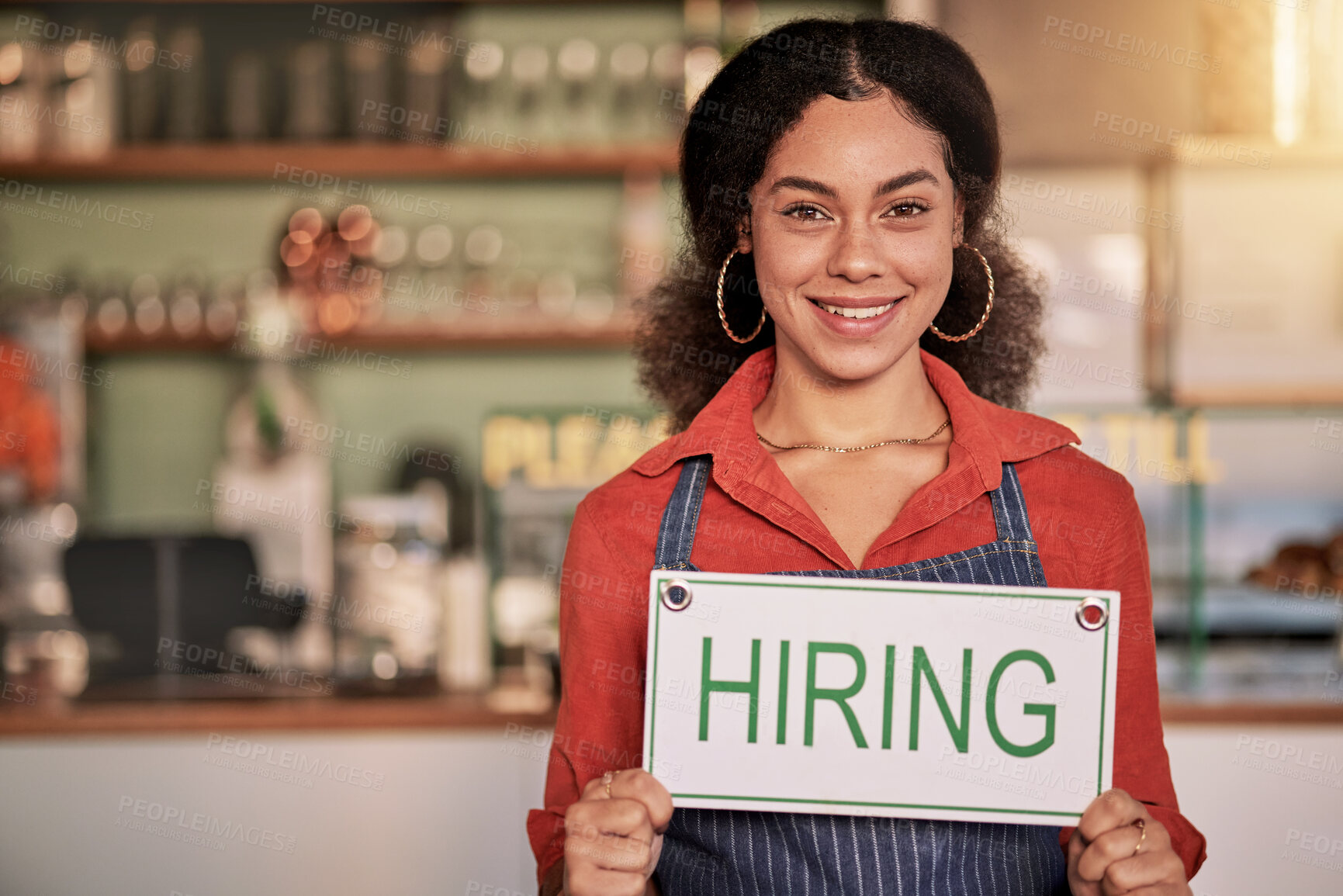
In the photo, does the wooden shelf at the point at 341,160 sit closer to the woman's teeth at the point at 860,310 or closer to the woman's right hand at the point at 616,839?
the woman's teeth at the point at 860,310

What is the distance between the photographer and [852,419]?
1.04 m

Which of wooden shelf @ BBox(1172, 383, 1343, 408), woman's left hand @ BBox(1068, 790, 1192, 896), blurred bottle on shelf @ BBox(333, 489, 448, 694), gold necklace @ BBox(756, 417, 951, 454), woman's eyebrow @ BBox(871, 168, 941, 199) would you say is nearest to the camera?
woman's left hand @ BBox(1068, 790, 1192, 896)

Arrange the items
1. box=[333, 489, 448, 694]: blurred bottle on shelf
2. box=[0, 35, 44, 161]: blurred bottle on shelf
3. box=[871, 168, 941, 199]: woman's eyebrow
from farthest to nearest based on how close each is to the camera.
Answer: box=[0, 35, 44, 161]: blurred bottle on shelf < box=[333, 489, 448, 694]: blurred bottle on shelf < box=[871, 168, 941, 199]: woman's eyebrow

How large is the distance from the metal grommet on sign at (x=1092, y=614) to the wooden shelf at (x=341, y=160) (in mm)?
1985

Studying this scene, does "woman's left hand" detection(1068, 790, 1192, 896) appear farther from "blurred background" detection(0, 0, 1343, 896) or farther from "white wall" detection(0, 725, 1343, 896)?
"white wall" detection(0, 725, 1343, 896)

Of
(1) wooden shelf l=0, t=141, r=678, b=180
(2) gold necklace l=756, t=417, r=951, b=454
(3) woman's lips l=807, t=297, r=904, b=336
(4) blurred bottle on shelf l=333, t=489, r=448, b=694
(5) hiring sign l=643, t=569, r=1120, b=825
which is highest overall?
(1) wooden shelf l=0, t=141, r=678, b=180

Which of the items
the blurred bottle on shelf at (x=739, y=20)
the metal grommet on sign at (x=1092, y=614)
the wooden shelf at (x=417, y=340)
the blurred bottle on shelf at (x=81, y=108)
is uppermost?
the blurred bottle on shelf at (x=739, y=20)

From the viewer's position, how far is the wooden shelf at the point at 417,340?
8.96ft

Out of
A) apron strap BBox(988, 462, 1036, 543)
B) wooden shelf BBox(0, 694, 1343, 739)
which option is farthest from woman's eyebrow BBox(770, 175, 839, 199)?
wooden shelf BBox(0, 694, 1343, 739)

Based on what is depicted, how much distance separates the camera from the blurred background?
1.90m

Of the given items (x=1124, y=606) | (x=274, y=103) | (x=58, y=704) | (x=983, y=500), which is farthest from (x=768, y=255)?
(x=274, y=103)

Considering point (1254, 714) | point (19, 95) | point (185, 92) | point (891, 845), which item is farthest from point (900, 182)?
point (19, 95)

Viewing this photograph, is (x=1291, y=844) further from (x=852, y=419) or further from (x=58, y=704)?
(x=58, y=704)

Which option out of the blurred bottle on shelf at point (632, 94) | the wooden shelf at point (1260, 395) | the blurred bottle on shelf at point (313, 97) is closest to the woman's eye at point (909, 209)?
the wooden shelf at point (1260, 395)
